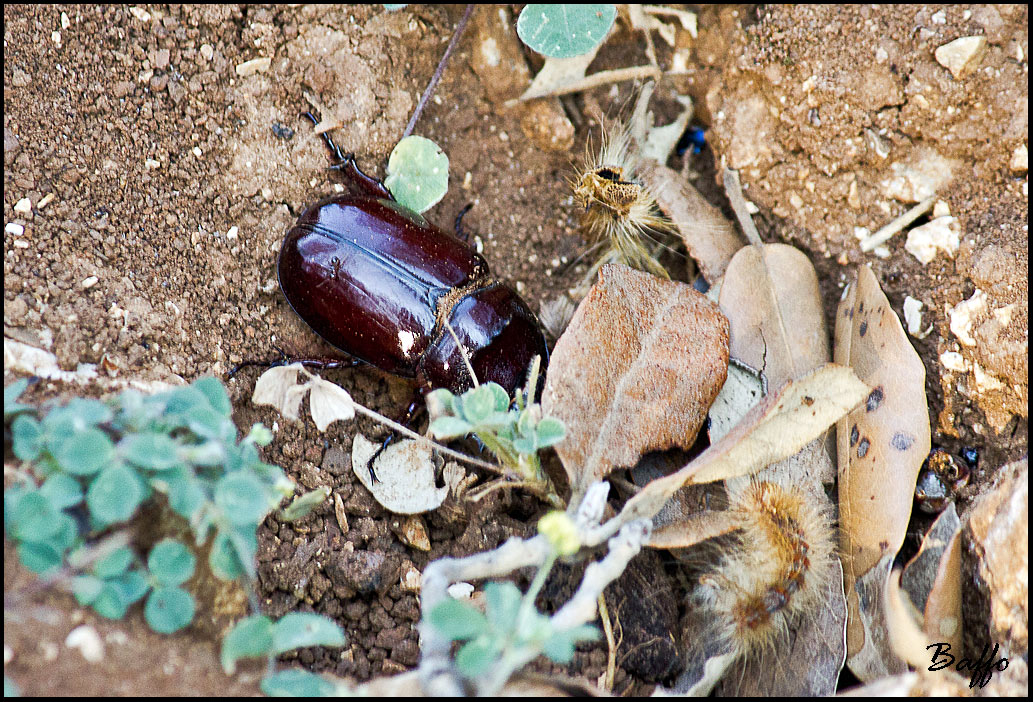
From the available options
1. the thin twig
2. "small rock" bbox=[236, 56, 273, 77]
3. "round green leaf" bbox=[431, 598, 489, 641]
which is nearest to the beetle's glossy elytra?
the thin twig

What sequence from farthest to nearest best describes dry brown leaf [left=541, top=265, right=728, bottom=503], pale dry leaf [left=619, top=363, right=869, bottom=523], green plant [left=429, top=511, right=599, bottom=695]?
dry brown leaf [left=541, top=265, right=728, bottom=503] < pale dry leaf [left=619, top=363, right=869, bottom=523] < green plant [left=429, top=511, right=599, bottom=695]

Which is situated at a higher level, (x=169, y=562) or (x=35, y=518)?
(x=35, y=518)

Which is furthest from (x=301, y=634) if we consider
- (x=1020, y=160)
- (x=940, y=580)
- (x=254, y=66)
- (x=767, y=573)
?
(x=1020, y=160)

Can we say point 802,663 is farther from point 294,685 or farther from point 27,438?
point 27,438

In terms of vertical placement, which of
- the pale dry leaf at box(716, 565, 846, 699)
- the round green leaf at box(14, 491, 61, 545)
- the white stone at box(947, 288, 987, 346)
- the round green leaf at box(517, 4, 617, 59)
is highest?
the round green leaf at box(517, 4, 617, 59)

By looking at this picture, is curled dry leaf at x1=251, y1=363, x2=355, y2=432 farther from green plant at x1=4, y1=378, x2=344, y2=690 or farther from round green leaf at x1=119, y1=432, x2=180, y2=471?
round green leaf at x1=119, y1=432, x2=180, y2=471

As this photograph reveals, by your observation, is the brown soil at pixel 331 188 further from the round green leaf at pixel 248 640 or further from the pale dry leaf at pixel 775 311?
the round green leaf at pixel 248 640

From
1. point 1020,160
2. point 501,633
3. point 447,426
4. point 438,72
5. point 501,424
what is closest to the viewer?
point 501,633
